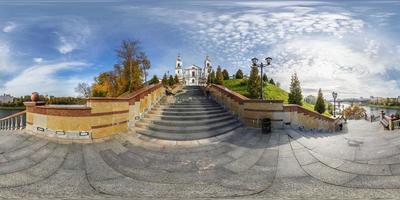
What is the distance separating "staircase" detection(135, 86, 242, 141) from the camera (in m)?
7.89

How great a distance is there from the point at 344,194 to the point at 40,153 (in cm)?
687

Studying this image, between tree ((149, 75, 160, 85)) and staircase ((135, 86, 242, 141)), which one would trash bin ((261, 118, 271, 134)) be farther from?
tree ((149, 75, 160, 85))

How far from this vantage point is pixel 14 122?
855 centimetres

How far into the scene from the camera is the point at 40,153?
588cm

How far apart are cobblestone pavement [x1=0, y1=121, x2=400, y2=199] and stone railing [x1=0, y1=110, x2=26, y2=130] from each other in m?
1.05

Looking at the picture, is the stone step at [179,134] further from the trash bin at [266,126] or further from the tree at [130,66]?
the tree at [130,66]

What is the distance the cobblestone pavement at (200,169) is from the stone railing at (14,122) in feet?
3.46

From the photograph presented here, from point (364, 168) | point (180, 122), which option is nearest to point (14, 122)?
point (180, 122)

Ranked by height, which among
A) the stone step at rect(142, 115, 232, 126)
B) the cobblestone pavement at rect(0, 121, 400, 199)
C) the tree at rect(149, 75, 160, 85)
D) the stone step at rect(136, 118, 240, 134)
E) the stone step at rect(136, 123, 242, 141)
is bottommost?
the cobblestone pavement at rect(0, 121, 400, 199)

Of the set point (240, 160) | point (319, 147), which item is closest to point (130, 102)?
point (240, 160)

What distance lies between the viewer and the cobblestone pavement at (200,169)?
419 cm

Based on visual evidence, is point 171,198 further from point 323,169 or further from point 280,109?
point 280,109

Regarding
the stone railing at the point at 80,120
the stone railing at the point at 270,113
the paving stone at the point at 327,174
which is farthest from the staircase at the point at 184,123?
the paving stone at the point at 327,174

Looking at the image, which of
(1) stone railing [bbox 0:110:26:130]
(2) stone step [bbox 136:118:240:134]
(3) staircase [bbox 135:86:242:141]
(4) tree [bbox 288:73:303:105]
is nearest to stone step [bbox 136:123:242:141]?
(3) staircase [bbox 135:86:242:141]
